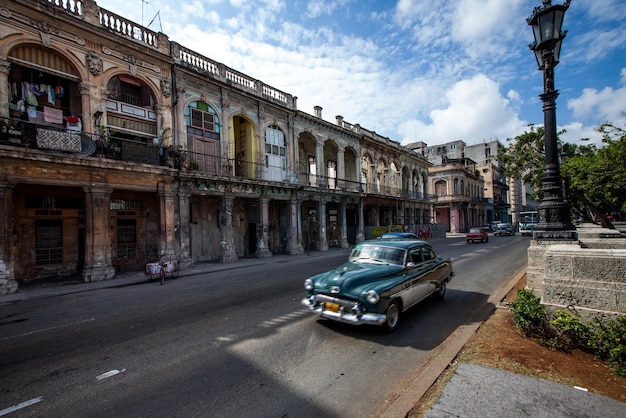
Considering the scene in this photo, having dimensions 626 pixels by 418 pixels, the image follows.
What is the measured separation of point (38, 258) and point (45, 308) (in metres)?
6.44

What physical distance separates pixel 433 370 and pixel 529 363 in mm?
1220

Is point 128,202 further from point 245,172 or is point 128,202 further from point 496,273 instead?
point 496,273

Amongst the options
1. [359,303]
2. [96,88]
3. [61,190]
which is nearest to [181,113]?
[96,88]

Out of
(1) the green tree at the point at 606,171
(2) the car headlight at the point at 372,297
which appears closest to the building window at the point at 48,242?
(2) the car headlight at the point at 372,297

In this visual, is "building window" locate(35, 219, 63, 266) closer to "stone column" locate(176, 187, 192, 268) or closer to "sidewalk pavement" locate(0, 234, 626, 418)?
"stone column" locate(176, 187, 192, 268)

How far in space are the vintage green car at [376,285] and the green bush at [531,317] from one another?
1.79 meters

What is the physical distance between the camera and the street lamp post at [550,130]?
18.9 ft

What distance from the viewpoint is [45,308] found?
8008mm

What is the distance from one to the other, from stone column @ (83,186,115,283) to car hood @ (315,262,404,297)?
10.8 meters

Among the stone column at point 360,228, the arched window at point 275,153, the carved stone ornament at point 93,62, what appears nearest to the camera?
the carved stone ornament at point 93,62

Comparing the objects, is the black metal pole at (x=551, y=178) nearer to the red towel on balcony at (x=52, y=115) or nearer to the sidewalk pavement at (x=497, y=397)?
the sidewalk pavement at (x=497, y=397)

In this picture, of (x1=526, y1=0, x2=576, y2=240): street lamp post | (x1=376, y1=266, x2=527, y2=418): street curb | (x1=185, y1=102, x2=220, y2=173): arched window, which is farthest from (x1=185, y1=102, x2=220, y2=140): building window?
(x1=376, y1=266, x2=527, y2=418): street curb

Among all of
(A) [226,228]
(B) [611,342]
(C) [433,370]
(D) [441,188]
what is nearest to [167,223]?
(A) [226,228]

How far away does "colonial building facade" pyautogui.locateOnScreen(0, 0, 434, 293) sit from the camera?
11008 millimetres
